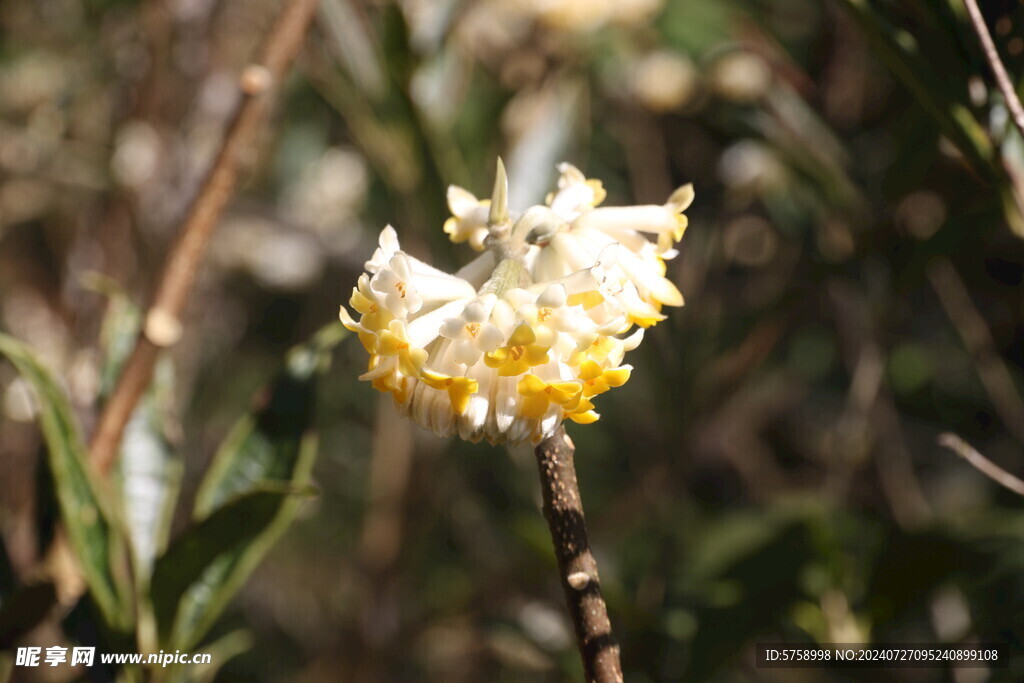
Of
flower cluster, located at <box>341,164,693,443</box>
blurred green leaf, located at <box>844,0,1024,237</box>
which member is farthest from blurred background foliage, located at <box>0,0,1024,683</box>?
flower cluster, located at <box>341,164,693,443</box>

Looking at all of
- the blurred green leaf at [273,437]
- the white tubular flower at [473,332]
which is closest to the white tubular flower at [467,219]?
the white tubular flower at [473,332]

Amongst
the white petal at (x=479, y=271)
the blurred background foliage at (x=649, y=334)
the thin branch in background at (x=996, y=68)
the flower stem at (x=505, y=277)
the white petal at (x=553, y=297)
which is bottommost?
the blurred background foliage at (x=649, y=334)

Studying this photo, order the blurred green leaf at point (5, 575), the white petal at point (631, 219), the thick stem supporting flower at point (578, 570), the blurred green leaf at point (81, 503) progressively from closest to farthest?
the thick stem supporting flower at point (578, 570) → the white petal at point (631, 219) → the blurred green leaf at point (81, 503) → the blurred green leaf at point (5, 575)

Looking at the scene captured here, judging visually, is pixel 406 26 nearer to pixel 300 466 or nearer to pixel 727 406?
pixel 300 466

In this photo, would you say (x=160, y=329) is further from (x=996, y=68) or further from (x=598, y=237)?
(x=996, y=68)

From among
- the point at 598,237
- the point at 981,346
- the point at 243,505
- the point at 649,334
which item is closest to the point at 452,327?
the point at 598,237

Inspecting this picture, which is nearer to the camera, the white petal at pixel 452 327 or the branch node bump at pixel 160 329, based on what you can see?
the white petal at pixel 452 327

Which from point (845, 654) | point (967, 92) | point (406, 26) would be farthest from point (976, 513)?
point (406, 26)

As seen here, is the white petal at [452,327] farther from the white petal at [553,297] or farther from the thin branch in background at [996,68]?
the thin branch in background at [996,68]
